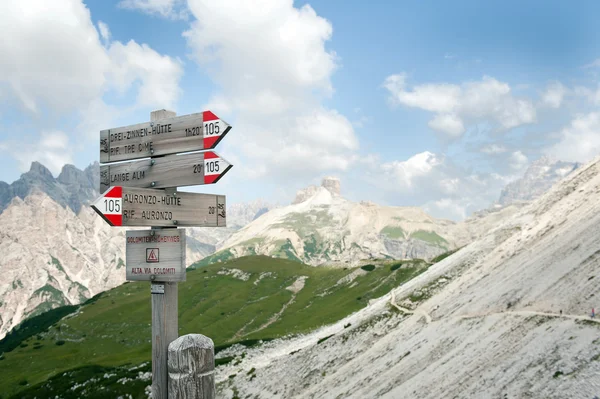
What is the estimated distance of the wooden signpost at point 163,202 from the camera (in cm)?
837

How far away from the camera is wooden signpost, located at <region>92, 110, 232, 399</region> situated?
8.37 m

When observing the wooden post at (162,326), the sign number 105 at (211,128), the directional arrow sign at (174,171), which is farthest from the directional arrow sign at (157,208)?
the sign number 105 at (211,128)

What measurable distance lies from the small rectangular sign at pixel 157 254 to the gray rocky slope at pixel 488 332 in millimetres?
22485

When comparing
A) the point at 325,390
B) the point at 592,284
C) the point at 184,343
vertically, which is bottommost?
the point at 325,390

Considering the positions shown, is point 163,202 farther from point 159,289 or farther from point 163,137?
point 159,289

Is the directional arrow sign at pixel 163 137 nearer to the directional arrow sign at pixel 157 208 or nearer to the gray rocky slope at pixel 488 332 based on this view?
the directional arrow sign at pixel 157 208

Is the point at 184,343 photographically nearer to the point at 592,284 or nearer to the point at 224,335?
the point at 592,284

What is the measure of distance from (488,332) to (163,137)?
32.2 meters

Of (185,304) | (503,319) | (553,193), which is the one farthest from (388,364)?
(185,304)

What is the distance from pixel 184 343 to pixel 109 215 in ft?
9.95

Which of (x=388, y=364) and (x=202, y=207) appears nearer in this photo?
(x=202, y=207)

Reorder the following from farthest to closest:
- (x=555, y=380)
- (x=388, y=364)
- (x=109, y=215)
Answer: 1. (x=388, y=364)
2. (x=555, y=380)
3. (x=109, y=215)

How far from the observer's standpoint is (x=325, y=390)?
39.8m

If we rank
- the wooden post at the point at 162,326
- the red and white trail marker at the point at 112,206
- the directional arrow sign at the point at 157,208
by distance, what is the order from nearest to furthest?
1. the wooden post at the point at 162,326
2. the red and white trail marker at the point at 112,206
3. the directional arrow sign at the point at 157,208
